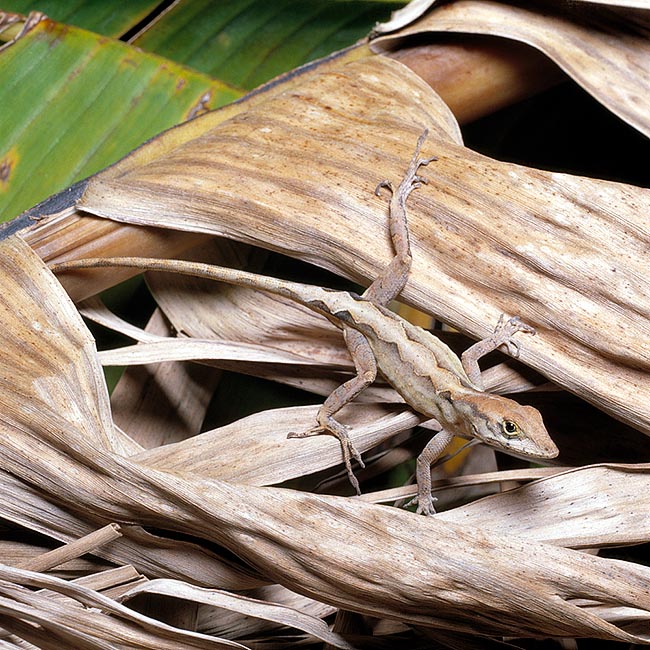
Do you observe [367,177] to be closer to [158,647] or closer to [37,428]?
[37,428]

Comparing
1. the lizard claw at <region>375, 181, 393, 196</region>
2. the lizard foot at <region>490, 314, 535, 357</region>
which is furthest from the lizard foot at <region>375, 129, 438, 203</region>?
the lizard foot at <region>490, 314, 535, 357</region>

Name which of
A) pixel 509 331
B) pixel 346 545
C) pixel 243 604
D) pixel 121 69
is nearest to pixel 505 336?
pixel 509 331

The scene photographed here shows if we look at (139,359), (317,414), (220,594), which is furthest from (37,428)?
(317,414)

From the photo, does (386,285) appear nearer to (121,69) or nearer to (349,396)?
(349,396)

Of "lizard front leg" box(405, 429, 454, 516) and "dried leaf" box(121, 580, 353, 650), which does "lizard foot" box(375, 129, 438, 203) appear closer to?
"lizard front leg" box(405, 429, 454, 516)

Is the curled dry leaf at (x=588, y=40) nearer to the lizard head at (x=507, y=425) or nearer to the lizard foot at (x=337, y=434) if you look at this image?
the lizard head at (x=507, y=425)

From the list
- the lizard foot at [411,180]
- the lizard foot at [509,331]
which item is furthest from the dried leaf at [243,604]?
the lizard foot at [411,180]

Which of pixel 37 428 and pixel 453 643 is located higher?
pixel 37 428
